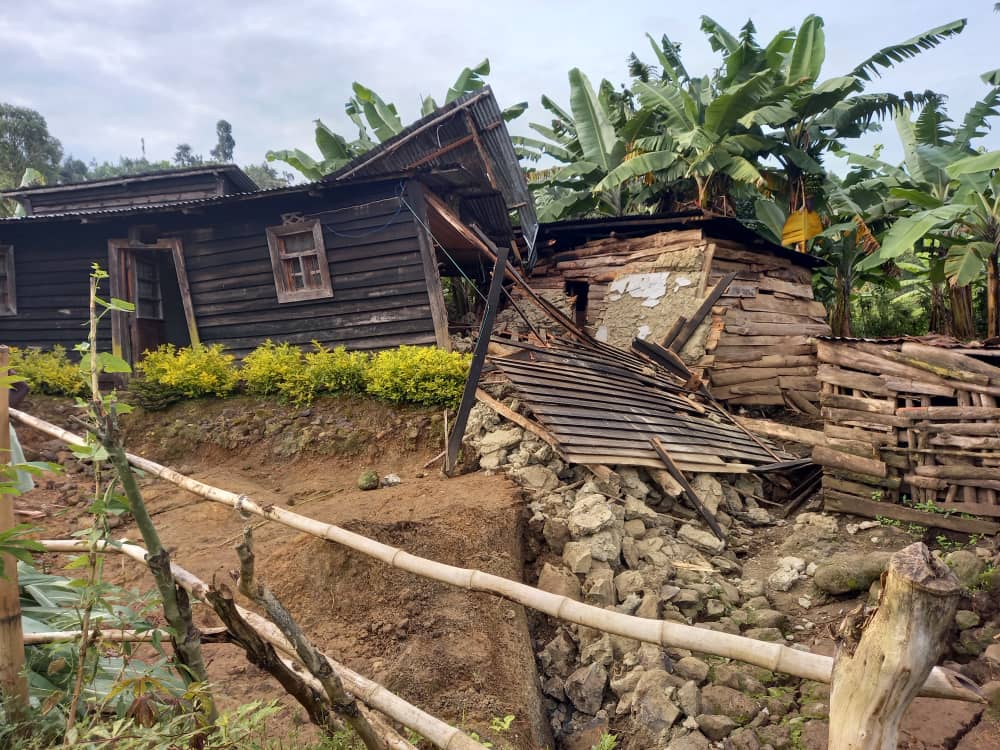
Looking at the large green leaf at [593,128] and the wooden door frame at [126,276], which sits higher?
the large green leaf at [593,128]

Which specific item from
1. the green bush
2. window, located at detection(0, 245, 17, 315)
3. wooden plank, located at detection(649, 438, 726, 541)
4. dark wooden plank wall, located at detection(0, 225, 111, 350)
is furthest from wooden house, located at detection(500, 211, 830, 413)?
window, located at detection(0, 245, 17, 315)

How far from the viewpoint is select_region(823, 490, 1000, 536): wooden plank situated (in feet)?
20.9

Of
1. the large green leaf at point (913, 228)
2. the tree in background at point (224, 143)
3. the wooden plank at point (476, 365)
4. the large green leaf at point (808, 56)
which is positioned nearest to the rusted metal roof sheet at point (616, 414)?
the wooden plank at point (476, 365)

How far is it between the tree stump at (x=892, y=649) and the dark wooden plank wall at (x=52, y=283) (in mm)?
12598

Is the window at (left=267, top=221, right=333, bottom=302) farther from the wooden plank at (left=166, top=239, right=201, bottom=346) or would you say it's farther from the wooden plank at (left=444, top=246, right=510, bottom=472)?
the wooden plank at (left=444, top=246, right=510, bottom=472)

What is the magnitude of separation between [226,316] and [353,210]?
3.18 m

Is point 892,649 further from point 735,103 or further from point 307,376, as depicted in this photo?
point 735,103

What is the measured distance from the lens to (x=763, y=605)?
5.25m

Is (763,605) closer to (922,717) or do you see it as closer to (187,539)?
(922,717)

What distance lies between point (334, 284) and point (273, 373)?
6.68ft

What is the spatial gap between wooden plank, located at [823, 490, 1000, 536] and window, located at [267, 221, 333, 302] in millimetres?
8277

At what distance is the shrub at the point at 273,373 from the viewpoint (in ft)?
28.4

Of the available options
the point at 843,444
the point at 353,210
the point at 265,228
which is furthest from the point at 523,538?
the point at 265,228

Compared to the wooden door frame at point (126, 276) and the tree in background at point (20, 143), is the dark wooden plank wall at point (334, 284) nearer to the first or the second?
the wooden door frame at point (126, 276)
